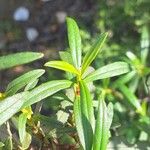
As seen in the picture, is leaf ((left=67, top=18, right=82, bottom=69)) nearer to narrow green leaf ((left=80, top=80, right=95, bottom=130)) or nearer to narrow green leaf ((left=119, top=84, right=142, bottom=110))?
narrow green leaf ((left=80, top=80, right=95, bottom=130))

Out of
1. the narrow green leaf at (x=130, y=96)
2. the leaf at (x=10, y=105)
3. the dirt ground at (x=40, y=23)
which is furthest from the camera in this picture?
the dirt ground at (x=40, y=23)

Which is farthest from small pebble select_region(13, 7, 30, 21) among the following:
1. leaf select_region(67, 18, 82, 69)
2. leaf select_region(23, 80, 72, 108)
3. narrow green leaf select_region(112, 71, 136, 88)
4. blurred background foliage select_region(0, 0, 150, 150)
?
leaf select_region(23, 80, 72, 108)

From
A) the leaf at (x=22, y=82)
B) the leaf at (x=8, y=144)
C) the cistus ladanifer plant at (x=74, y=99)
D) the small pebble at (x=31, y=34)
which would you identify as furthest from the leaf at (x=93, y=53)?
the small pebble at (x=31, y=34)

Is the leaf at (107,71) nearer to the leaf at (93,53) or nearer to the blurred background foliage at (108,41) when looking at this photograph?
the leaf at (93,53)

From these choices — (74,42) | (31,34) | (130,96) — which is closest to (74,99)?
(74,42)

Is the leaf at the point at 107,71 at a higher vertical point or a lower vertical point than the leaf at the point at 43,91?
higher

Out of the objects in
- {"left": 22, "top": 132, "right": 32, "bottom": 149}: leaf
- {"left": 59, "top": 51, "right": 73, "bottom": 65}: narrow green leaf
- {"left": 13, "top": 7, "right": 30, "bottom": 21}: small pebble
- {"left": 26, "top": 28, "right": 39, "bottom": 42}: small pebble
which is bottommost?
{"left": 22, "top": 132, "right": 32, "bottom": 149}: leaf

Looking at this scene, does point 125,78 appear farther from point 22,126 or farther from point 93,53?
point 22,126

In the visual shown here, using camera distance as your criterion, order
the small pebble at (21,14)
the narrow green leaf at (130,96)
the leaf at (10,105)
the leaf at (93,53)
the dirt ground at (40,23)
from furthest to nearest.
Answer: the small pebble at (21,14) → the dirt ground at (40,23) → the narrow green leaf at (130,96) → the leaf at (93,53) → the leaf at (10,105)
